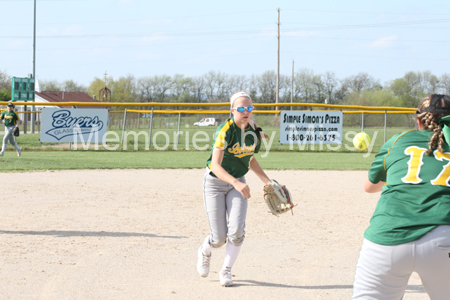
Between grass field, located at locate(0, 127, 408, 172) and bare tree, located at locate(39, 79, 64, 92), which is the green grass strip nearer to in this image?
grass field, located at locate(0, 127, 408, 172)

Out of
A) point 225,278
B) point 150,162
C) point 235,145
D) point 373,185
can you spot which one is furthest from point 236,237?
point 150,162

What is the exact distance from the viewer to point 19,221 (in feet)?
20.8

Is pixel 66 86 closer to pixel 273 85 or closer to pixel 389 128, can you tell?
pixel 273 85

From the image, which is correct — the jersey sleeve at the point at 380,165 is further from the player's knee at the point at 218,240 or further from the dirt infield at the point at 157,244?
the player's knee at the point at 218,240

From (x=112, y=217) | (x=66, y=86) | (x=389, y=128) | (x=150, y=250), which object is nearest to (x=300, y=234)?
(x=150, y=250)

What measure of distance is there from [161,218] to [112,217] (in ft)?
2.40

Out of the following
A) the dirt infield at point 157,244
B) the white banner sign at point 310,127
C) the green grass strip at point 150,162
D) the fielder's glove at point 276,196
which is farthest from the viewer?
the white banner sign at point 310,127

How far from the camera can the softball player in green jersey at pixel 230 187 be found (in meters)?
3.90

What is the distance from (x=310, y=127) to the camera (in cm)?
1858

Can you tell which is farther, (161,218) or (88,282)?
(161,218)

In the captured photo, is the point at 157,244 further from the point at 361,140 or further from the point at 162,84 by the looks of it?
the point at 162,84

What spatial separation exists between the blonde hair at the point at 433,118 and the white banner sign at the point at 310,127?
1615 cm

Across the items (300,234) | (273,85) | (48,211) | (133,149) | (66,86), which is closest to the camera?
(300,234)

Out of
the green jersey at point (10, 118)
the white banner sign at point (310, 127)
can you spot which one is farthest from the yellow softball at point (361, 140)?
the green jersey at point (10, 118)
